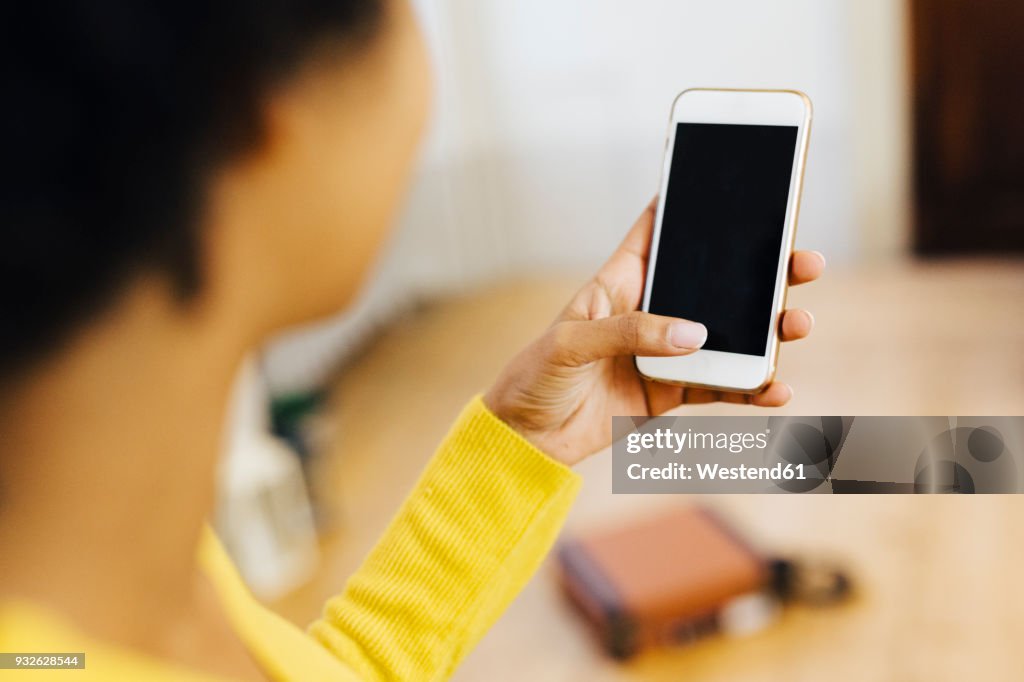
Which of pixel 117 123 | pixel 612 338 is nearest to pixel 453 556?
pixel 612 338

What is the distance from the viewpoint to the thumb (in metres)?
0.57

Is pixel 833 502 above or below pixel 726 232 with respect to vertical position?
below

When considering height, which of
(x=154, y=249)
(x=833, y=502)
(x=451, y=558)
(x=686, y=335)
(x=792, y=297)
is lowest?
(x=833, y=502)

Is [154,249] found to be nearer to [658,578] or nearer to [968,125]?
[658,578]

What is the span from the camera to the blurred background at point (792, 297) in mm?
1345

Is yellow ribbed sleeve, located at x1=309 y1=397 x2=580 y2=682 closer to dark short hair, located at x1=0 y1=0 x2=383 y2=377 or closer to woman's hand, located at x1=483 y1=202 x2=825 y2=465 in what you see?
woman's hand, located at x1=483 y1=202 x2=825 y2=465

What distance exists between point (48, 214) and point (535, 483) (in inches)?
15.0

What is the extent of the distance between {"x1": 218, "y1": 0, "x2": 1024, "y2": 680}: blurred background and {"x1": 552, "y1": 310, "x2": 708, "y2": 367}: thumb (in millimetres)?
833

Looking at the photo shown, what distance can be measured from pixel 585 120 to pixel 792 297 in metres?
0.92

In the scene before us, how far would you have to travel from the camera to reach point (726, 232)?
2.21 ft

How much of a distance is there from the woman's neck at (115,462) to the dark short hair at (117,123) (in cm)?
2

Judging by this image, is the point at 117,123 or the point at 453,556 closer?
the point at 117,123

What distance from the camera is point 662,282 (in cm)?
69

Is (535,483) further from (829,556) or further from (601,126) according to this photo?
(601,126)
